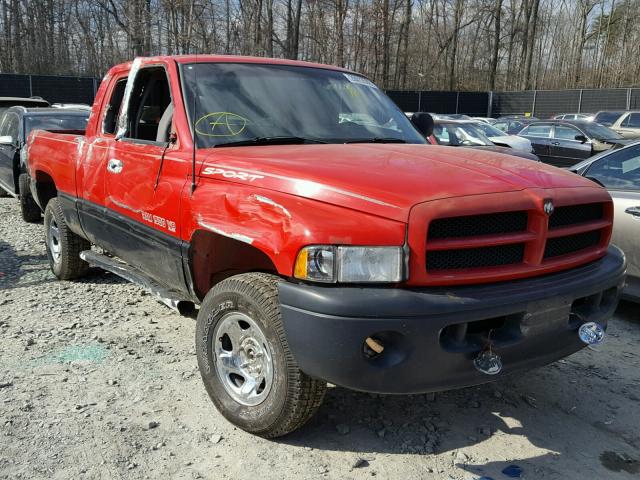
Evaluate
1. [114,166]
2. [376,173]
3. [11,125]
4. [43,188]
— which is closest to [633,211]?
[376,173]

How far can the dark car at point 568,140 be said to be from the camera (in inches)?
564

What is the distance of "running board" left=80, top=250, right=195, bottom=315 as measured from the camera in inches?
147

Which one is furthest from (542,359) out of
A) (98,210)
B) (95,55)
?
(95,55)

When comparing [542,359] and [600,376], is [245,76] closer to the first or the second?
[542,359]

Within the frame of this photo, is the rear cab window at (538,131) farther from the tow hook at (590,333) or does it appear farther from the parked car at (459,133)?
the tow hook at (590,333)

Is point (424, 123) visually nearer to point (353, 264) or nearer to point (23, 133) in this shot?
point (353, 264)

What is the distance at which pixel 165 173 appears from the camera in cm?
356

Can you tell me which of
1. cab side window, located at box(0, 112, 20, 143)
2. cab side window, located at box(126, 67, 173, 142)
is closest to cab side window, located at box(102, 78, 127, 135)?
cab side window, located at box(126, 67, 173, 142)

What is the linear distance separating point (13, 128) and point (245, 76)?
24.6 ft

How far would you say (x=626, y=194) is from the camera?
4898 millimetres

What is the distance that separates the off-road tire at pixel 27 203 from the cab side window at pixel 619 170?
24.1 feet

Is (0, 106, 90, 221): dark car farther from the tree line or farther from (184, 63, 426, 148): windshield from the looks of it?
the tree line

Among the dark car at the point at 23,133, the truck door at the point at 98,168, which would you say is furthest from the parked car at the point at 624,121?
the truck door at the point at 98,168

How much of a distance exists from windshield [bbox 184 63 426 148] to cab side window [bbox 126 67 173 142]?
0.62 meters
